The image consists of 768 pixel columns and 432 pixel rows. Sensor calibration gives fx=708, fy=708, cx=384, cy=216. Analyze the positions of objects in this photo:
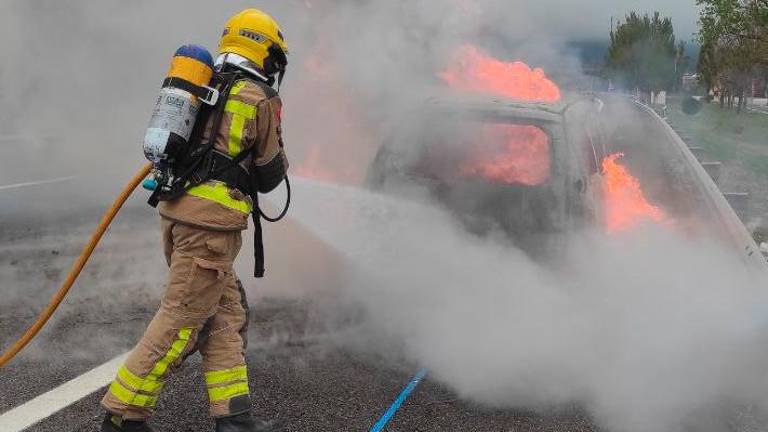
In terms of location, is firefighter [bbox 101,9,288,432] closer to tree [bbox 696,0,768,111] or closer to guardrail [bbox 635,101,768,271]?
guardrail [bbox 635,101,768,271]

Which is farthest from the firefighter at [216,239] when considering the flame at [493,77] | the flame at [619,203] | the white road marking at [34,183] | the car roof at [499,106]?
the white road marking at [34,183]

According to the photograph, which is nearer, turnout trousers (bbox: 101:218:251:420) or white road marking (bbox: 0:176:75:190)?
turnout trousers (bbox: 101:218:251:420)

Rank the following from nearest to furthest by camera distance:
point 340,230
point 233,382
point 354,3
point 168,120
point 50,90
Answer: point 168,120
point 233,382
point 340,230
point 354,3
point 50,90

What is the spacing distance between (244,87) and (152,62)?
253 inches

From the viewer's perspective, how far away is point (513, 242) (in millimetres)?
4434

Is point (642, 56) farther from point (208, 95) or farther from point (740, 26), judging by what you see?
point (208, 95)

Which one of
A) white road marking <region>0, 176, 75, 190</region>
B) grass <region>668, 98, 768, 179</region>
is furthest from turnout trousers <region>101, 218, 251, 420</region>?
grass <region>668, 98, 768, 179</region>

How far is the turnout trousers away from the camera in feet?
9.16

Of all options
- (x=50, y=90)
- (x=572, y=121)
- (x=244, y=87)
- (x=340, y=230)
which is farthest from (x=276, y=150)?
(x=50, y=90)

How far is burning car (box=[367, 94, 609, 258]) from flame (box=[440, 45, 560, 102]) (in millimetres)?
1279

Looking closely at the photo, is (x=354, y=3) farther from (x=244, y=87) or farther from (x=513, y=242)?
(x=244, y=87)

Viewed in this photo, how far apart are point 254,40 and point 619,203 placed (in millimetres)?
4412

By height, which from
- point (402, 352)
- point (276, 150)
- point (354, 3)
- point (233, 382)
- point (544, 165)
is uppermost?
point (354, 3)

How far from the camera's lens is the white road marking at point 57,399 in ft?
10.3
